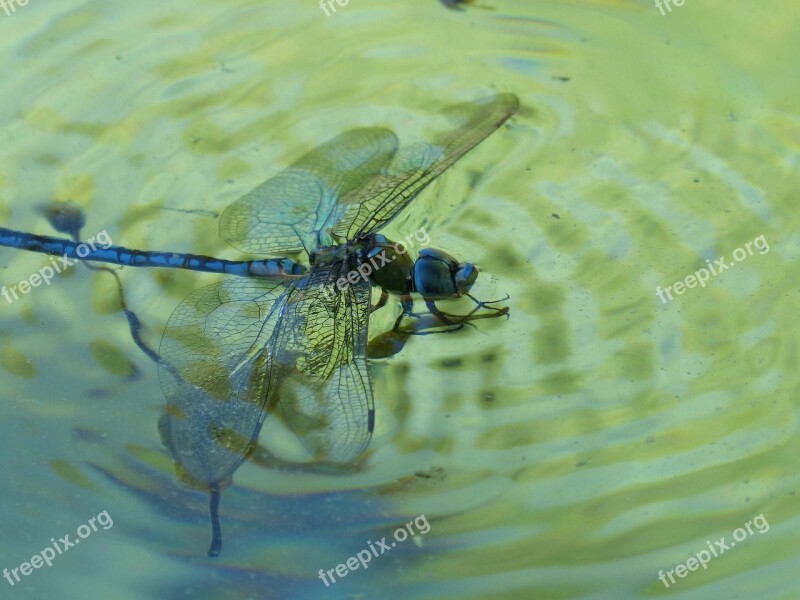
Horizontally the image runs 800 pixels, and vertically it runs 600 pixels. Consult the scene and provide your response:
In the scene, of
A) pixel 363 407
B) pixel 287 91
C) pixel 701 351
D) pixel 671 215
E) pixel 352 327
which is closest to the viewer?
pixel 363 407

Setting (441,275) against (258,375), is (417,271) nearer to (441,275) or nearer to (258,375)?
(441,275)

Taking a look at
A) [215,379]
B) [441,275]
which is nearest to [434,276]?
[441,275]

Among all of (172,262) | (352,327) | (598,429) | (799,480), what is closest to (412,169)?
(352,327)

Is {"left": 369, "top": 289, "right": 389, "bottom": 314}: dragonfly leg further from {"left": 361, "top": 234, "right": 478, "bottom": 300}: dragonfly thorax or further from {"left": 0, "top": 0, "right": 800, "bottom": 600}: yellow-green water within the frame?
{"left": 0, "top": 0, "right": 800, "bottom": 600}: yellow-green water

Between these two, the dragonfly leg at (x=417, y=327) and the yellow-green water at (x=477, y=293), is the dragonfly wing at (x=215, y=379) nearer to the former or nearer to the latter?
the yellow-green water at (x=477, y=293)

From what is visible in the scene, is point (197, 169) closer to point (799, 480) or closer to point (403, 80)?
point (403, 80)

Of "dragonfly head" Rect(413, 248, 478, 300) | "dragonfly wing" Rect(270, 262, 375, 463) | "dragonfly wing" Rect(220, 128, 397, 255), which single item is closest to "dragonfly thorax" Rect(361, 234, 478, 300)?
"dragonfly head" Rect(413, 248, 478, 300)
